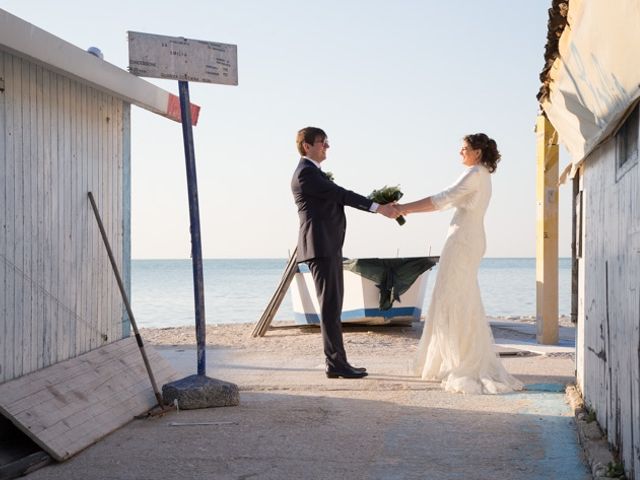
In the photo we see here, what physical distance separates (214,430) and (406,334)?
7.14 meters

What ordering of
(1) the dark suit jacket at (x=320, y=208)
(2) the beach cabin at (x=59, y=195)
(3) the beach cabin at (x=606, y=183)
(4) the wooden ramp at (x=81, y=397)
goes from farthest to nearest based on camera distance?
(1) the dark suit jacket at (x=320, y=208), (2) the beach cabin at (x=59, y=195), (4) the wooden ramp at (x=81, y=397), (3) the beach cabin at (x=606, y=183)

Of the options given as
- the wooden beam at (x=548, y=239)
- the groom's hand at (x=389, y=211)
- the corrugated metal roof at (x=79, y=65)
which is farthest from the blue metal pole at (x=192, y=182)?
the wooden beam at (x=548, y=239)

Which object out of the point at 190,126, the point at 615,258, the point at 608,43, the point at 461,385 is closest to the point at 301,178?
the point at 190,126

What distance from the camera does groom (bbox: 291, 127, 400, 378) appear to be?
7.90m

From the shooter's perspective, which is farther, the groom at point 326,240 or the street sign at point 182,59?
the groom at point 326,240

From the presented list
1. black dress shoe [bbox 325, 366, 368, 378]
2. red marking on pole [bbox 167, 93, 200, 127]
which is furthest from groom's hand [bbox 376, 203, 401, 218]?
red marking on pole [bbox 167, 93, 200, 127]

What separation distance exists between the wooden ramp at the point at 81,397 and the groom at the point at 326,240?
4.88 ft

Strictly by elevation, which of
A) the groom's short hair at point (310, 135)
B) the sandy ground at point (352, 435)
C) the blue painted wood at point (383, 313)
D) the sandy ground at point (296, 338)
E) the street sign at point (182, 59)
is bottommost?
the sandy ground at point (296, 338)

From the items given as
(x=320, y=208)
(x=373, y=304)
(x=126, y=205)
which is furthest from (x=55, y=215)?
(x=373, y=304)

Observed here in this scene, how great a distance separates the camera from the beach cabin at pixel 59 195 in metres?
5.52

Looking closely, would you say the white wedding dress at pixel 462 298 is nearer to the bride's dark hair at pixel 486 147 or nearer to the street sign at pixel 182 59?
the bride's dark hair at pixel 486 147

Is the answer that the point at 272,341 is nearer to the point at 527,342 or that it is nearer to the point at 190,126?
the point at 527,342

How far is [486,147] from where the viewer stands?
302 inches

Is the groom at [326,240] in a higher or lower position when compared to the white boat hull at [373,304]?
higher
